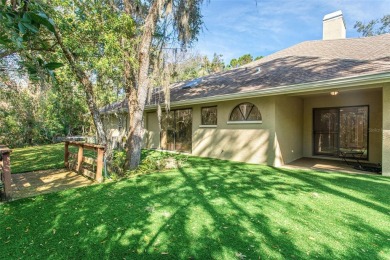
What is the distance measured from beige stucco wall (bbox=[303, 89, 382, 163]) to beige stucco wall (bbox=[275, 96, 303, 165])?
1.02 feet

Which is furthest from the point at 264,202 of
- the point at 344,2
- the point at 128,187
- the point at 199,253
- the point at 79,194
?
the point at 344,2

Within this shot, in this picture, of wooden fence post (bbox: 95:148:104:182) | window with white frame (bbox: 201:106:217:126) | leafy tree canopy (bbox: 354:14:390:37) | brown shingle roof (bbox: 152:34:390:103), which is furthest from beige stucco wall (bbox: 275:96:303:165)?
leafy tree canopy (bbox: 354:14:390:37)

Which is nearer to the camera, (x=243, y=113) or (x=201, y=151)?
(x=243, y=113)

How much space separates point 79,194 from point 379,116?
32.2ft

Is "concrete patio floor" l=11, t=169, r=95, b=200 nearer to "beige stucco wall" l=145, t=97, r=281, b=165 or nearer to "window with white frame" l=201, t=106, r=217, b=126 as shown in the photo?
"beige stucco wall" l=145, t=97, r=281, b=165

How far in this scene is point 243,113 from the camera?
8.92 metres

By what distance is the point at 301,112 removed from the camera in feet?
32.6

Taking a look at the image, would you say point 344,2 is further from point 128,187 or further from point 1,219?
point 1,219

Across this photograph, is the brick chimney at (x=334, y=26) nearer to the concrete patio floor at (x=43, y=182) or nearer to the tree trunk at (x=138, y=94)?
the tree trunk at (x=138, y=94)

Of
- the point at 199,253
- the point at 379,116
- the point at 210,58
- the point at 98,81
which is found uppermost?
the point at 210,58

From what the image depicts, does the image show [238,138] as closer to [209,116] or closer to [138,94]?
[209,116]

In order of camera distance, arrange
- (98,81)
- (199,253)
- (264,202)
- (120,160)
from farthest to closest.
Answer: (98,81) → (120,160) → (264,202) → (199,253)

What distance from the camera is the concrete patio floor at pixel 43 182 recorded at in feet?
17.6

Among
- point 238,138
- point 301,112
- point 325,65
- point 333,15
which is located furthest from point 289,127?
point 333,15
